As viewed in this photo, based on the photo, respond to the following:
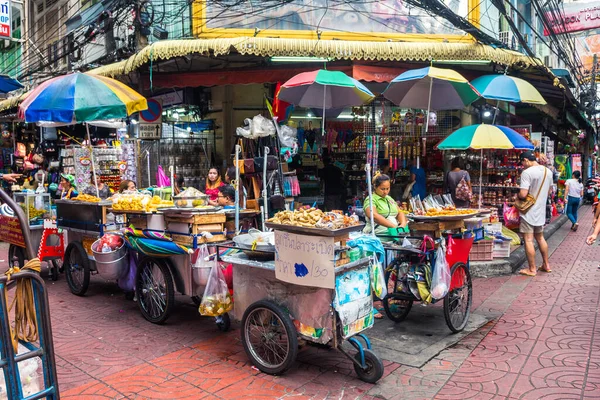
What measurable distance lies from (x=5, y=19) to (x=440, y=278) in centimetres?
1055

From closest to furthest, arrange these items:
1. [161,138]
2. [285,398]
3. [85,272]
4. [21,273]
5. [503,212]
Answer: [21,273], [285,398], [85,272], [503,212], [161,138]

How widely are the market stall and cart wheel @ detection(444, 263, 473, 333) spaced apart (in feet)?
3.87

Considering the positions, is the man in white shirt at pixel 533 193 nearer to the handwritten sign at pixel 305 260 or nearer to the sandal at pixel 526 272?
the sandal at pixel 526 272

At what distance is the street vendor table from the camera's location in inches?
155

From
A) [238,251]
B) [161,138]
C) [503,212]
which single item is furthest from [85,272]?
[503,212]

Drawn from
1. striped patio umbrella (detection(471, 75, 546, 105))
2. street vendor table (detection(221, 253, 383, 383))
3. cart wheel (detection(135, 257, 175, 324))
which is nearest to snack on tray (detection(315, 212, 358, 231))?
street vendor table (detection(221, 253, 383, 383))

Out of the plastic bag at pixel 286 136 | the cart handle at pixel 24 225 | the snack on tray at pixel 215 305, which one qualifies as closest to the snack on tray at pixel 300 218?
the snack on tray at pixel 215 305

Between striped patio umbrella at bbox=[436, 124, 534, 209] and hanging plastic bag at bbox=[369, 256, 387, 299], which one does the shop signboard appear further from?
hanging plastic bag at bbox=[369, 256, 387, 299]

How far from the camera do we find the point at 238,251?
190 inches

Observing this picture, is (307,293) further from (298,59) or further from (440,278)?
(298,59)

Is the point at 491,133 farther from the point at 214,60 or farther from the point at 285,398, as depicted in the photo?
the point at 285,398

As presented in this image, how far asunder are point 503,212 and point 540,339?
592 centimetres

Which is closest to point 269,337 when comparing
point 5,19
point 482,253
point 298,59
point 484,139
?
point 482,253

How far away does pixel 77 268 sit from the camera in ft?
22.5
